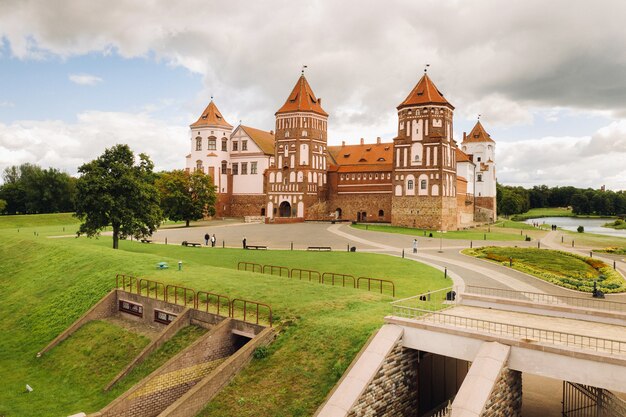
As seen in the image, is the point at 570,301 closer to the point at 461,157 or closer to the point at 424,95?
the point at 424,95

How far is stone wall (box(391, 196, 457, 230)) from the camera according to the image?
57.8 m

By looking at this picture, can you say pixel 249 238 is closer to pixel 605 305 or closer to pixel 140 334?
pixel 140 334

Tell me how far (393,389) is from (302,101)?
5939cm

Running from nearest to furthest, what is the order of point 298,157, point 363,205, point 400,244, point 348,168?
point 400,244 → point 298,157 → point 363,205 → point 348,168

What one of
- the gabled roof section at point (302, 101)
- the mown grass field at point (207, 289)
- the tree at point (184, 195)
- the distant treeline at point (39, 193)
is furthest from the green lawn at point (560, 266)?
the distant treeline at point (39, 193)

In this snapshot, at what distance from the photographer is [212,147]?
76.2 meters

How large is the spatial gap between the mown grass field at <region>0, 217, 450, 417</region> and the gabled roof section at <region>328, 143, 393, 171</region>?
3796cm

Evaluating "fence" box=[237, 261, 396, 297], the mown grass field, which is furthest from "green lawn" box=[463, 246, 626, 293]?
"fence" box=[237, 261, 396, 297]

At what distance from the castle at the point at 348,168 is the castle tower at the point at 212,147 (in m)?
0.17

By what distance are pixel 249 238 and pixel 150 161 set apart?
13330mm

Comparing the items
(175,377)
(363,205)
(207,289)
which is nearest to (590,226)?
(363,205)

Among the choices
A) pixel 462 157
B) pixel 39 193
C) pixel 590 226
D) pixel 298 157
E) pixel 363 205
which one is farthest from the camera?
pixel 590 226

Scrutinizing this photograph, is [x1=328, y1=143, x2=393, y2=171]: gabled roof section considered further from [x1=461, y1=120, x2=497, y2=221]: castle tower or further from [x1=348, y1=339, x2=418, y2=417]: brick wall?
[x1=348, y1=339, x2=418, y2=417]: brick wall

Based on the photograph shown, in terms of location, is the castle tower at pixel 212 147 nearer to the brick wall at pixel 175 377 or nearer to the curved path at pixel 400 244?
the curved path at pixel 400 244
